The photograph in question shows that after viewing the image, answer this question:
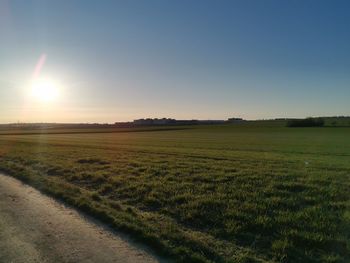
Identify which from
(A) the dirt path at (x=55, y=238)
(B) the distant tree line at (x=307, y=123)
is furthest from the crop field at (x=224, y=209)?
(B) the distant tree line at (x=307, y=123)

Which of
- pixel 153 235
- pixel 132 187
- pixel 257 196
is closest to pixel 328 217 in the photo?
pixel 257 196

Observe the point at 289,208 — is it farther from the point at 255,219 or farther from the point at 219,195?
the point at 219,195

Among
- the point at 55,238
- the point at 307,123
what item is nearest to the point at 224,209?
the point at 55,238

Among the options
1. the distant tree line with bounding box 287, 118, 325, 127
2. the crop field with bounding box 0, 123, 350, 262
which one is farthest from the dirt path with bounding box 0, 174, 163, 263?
the distant tree line with bounding box 287, 118, 325, 127

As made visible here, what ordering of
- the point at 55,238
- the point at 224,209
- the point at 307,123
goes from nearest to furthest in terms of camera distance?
the point at 55,238 → the point at 224,209 → the point at 307,123

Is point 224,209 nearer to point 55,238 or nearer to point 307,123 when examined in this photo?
point 55,238

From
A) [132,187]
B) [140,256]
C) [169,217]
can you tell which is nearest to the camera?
[140,256]

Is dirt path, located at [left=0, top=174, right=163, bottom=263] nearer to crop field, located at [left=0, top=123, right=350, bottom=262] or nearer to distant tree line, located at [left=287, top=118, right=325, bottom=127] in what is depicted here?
crop field, located at [left=0, top=123, right=350, bottom=262]

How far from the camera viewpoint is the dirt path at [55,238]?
5.87m

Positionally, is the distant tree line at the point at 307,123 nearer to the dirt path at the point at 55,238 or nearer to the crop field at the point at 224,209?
the crop field at the point at 224,209

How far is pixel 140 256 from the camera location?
5.88 meters

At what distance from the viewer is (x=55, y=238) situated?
6871mm

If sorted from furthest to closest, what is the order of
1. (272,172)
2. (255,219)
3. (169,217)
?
1. (272,172)
2. (169,217)
3. (255,219)

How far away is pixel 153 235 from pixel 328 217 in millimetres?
3801
